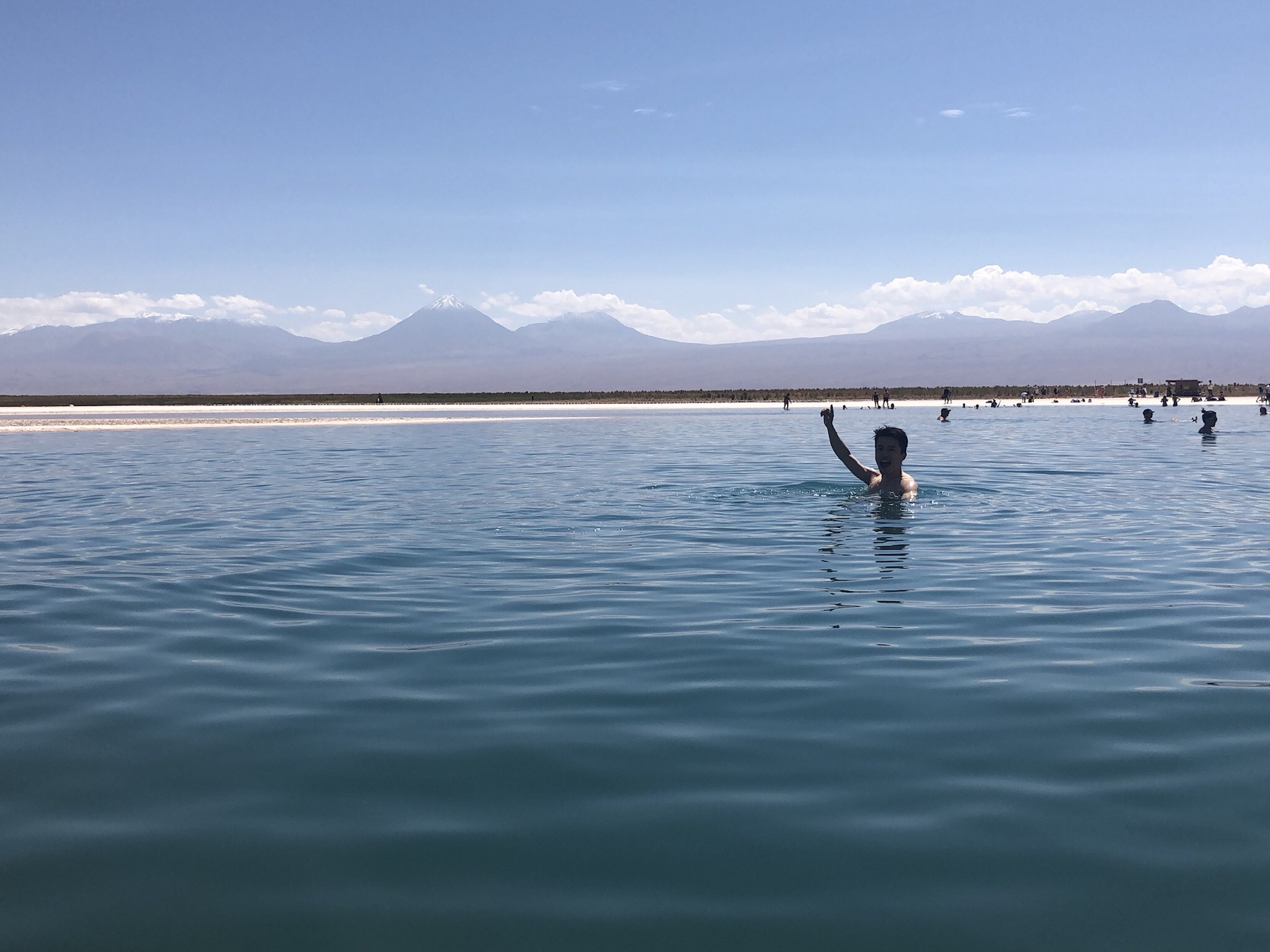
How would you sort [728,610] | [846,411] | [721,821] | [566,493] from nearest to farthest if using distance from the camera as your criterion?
[721,821] < [728,610] < [566,493] < [846,411]

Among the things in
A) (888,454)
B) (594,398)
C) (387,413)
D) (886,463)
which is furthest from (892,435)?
(594,398)

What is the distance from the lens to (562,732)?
670 centimetres

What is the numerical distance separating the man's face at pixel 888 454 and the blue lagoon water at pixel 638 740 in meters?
2.37

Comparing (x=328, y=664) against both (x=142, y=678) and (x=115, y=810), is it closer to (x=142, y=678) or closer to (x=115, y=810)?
(x=142, y=678)

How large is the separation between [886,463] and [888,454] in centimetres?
28

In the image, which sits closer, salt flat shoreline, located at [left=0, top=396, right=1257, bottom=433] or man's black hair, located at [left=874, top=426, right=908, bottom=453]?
man's black hair, located at [left=874, top=426, right=908, bottom=453]

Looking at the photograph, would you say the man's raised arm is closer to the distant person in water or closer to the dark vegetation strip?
the distant person in water

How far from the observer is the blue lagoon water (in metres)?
4.44

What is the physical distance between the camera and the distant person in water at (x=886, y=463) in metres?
18.4

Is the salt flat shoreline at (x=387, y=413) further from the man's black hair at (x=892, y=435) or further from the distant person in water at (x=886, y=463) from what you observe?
the man's black hair at (x=892, y=435)

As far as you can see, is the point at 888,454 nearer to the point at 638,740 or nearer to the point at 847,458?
the point at 847,458

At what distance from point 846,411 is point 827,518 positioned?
75.5 meters

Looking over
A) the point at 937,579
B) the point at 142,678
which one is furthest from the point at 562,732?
the point at 937,579

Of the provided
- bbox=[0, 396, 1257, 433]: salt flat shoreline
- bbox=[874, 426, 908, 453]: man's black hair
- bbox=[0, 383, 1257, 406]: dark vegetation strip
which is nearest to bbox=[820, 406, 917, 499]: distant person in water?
bbox=[874, 426, 908, 453]: man's black hair
